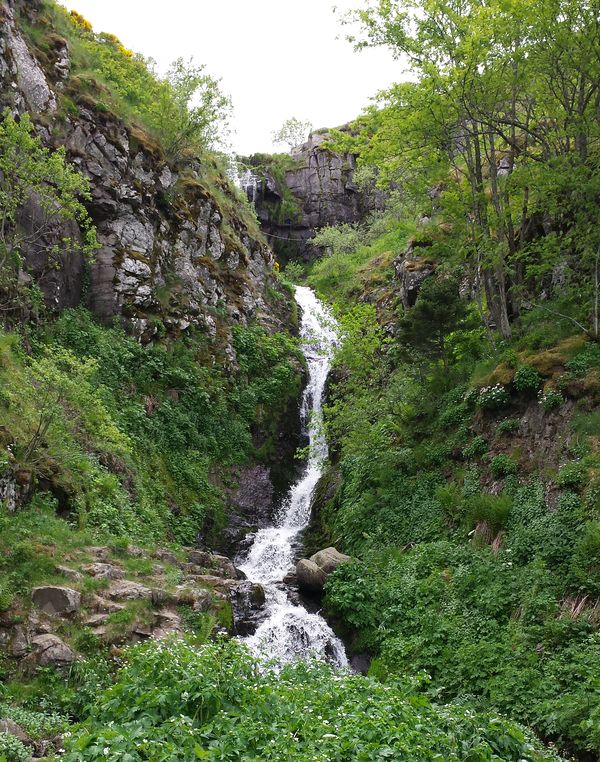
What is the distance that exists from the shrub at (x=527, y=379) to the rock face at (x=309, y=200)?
35.9 metres

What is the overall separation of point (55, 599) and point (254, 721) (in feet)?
16.4

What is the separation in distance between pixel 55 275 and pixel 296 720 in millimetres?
15783

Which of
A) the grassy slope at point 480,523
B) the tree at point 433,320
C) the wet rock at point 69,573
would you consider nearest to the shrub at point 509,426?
the grassy slope at point 480,523

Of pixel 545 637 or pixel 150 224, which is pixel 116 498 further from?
pixel 150 224

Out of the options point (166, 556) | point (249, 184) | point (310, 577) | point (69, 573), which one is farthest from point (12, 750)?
point (249, 184)

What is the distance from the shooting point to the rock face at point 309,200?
48531mm

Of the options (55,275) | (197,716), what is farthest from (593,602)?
(55,275)

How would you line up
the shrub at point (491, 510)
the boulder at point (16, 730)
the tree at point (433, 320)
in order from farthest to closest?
the tree at point (433, 320) → the shrub at point (491, 510) → the boulder at point (16, 730)

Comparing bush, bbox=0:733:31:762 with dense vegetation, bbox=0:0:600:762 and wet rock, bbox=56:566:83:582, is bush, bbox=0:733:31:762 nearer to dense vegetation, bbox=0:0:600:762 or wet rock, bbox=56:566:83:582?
dense vegetation, bbox=0:0:600:762

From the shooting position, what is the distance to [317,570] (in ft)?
46.4

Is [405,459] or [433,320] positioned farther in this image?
[433,320]

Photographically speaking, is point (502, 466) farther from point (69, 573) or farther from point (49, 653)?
point (49, 653)

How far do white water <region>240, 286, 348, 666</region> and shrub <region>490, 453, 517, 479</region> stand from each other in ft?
17.1

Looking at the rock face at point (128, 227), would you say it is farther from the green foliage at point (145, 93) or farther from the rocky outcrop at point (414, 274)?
the rocky outcrop at point (414, 274)
